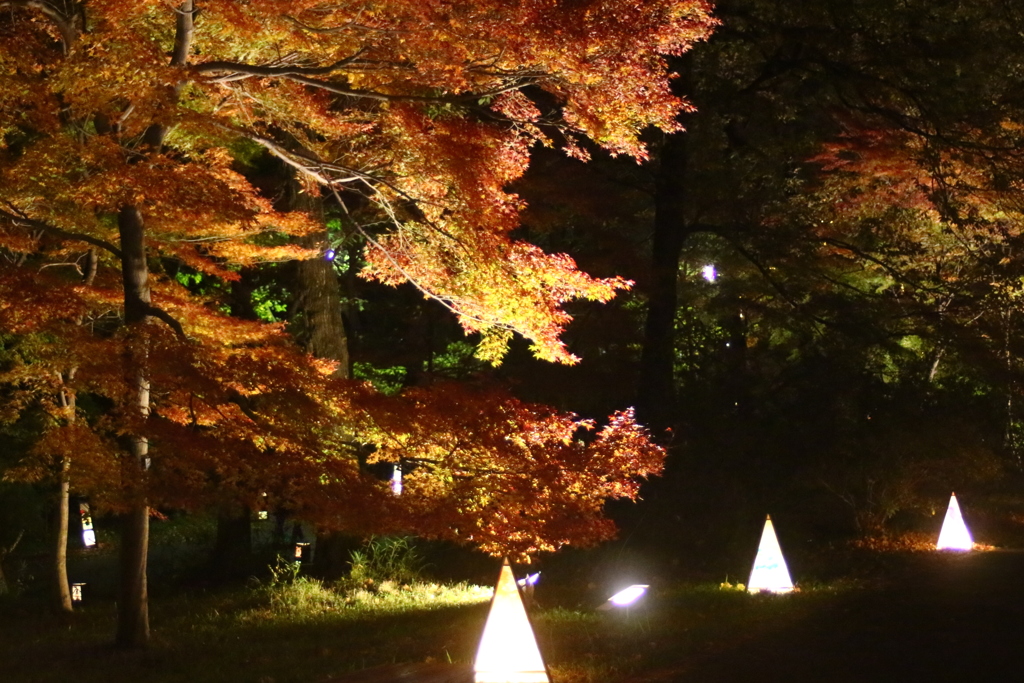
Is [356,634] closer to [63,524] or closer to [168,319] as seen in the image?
[168,319]

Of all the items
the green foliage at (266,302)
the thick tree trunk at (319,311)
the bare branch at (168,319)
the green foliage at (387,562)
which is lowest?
the green foliage at (387,562)

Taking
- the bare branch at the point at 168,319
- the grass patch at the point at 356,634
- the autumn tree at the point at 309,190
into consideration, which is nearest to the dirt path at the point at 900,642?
the grass patch at the point at 356,634

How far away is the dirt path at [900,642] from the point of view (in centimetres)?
827

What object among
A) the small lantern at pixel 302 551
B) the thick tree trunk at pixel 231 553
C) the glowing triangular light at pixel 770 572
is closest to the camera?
the glowing triangular light at pixel 770 572

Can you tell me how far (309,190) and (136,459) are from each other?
379cm

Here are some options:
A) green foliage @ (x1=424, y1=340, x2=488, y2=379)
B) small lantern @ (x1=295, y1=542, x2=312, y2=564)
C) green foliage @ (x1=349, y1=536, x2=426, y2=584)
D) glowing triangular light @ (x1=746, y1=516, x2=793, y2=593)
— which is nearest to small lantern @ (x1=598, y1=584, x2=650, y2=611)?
glowing triangular light @ (x1=746, y1=516, x2=793, y2=593)

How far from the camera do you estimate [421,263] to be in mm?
10883

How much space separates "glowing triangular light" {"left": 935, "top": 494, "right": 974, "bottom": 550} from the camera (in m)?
15.1

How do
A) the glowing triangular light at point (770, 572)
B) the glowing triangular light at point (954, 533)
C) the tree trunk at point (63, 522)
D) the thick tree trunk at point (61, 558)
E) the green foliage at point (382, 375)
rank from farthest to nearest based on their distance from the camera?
1. the green foliage at point (382, 375)
2. the glowing triangular light at point (954, 533)
3. the thick tree trunk at point (61, 558)
4. the tree trunk at point (63, 522)
5. the glowing triangular light at point (770, 572)

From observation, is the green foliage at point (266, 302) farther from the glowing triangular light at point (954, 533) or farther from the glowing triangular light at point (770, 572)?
the glowing triangular light at point (954, 533)

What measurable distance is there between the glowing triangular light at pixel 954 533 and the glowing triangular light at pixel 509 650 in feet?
32.9

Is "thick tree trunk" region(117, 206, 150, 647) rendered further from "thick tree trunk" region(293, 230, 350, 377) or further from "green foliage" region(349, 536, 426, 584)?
"thick tree trunk" region(293, 230, 350, 377)

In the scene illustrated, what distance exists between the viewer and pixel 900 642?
9.45 meters

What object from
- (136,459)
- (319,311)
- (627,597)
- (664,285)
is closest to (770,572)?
(627,597)
